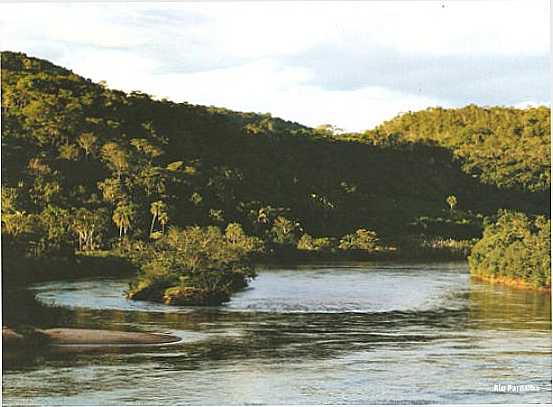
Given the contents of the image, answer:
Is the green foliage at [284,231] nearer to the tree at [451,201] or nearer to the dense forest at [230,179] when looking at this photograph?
the dense forest at [230,179]

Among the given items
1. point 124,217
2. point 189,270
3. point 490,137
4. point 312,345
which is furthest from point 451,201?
point 124,217

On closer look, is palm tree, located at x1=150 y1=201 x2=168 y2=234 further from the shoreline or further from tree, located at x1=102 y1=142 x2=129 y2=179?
the shoreline

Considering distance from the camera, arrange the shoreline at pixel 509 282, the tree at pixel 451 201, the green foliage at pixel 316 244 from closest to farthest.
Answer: the shoreline at pixel 509 282 → the green foliage at pixel 316 244 → the tree at pixel 451 201

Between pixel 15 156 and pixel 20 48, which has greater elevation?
pixel 20 48

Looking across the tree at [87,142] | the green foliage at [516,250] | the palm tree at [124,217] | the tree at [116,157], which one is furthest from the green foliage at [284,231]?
the tree at [87,142]

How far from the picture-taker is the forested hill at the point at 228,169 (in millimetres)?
6258

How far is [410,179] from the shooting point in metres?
6.51

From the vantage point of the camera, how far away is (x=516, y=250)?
20.3 feet

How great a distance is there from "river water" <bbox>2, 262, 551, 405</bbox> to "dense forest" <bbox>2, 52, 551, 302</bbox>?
20 centimetres

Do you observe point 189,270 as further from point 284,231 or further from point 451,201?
point 451,201

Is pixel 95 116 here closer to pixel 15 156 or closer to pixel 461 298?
pixel 15 156

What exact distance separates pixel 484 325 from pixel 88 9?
294 centimetres

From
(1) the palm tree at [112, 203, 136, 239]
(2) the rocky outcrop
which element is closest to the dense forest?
(1) the palm tree at [112, 203, 136, 239]

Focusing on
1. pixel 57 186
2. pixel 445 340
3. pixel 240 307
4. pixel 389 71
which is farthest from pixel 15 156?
pixel 445 340
